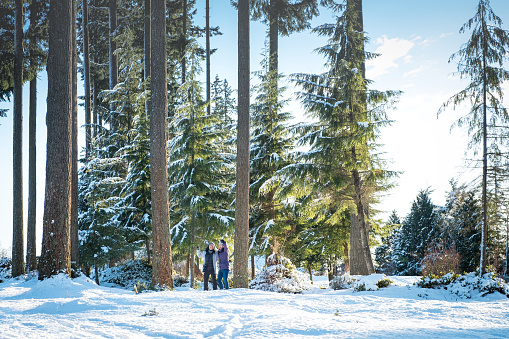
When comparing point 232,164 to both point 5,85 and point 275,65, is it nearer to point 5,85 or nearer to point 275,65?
point 275,65

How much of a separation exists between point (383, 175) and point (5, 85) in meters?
19.9

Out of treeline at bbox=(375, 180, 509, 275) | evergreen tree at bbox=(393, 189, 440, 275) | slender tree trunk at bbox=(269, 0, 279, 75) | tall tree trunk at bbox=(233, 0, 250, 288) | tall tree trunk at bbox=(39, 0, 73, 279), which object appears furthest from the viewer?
evergreen tree at bbox=(393, 189, 440, 275)

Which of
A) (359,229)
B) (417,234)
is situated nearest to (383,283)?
(359,229)

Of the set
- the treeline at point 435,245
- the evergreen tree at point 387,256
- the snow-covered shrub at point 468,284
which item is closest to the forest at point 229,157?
the snow-covered shrub at point 468,284

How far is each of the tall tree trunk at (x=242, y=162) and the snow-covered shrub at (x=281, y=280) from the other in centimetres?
125

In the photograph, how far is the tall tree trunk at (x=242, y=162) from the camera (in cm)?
1191

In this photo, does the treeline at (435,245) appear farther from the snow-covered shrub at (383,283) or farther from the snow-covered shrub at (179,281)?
the snow-covered shrub at (179,281)

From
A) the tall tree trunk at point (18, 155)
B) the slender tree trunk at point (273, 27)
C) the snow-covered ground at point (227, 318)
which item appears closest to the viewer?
the snow-covered ground at point (227, 318)

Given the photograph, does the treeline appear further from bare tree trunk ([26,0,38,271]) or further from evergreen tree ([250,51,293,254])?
bare tree trunk ([26,0,38,271])

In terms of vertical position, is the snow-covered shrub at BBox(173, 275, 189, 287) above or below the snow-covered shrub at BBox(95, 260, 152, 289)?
below

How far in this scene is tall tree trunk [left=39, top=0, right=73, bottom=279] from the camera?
8.84 meters

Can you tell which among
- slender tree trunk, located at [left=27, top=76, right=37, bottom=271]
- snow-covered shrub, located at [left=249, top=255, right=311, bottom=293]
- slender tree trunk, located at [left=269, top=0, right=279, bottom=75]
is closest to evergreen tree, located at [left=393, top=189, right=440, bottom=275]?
slender tree trunk, located at [left=269, top=0, right=279, bottom=75]

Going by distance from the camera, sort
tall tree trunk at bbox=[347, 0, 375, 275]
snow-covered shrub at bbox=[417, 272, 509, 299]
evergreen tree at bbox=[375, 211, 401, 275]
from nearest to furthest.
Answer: snow-covered shrub at bbox=[417, 272, 509, 299]
tall tree trunk at bbox=[347, 0, 375, 275]
evergreen tree at bbox=[375, 211, 401, 275]

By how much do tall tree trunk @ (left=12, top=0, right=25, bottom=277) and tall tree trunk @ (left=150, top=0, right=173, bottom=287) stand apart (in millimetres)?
10218
